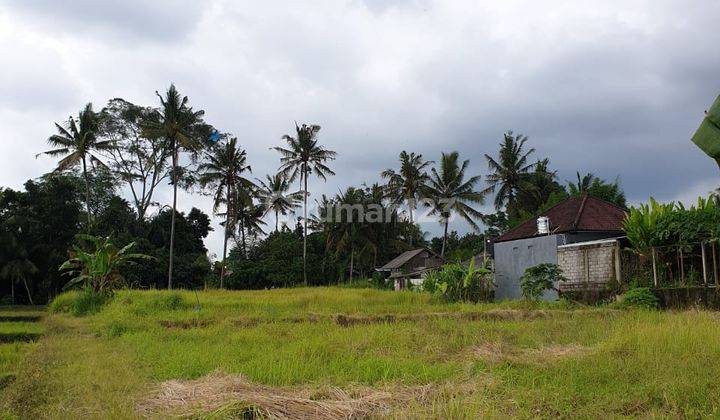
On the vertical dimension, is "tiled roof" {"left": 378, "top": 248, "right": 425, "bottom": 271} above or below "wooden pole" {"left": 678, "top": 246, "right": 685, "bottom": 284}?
above

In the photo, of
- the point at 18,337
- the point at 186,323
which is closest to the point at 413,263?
the point at 186,323

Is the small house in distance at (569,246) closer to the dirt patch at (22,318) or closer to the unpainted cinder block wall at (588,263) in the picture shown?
the unpainted cinder block wall at (588,263)

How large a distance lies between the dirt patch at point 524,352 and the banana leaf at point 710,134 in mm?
3143

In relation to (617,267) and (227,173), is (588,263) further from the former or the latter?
(227,173)

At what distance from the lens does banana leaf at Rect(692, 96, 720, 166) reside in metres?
4.47

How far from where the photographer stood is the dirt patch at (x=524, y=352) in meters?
6.83

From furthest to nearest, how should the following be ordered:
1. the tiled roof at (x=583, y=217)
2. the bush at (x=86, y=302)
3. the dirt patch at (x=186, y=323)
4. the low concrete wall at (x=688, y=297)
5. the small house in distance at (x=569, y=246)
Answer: the tiled roof at (x=583, y=217), the bush at (x=86, y=302), the small house in distance at (x=569, y=246), the low concrete wall at (x=688, y=297), the dirt patch at (x=186, y=323)

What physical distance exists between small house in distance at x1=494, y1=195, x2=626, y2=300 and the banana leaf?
35.9 ft

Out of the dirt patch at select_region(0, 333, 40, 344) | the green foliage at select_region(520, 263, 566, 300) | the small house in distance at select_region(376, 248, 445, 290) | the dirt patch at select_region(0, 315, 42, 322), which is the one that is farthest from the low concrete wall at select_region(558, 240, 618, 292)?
the small house in distance at select_region(376, 248, 445, 290)

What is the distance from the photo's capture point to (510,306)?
15.0 meters

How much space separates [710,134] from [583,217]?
14.7 meters

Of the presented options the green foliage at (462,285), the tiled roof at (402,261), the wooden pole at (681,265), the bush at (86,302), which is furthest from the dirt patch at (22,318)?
the tiled roof at (402,261)

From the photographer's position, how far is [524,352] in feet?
24.5

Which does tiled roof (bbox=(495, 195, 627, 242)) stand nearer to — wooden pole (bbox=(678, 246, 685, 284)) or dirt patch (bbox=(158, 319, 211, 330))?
wooden pole (bbox=(678, 246, 685, 284))
